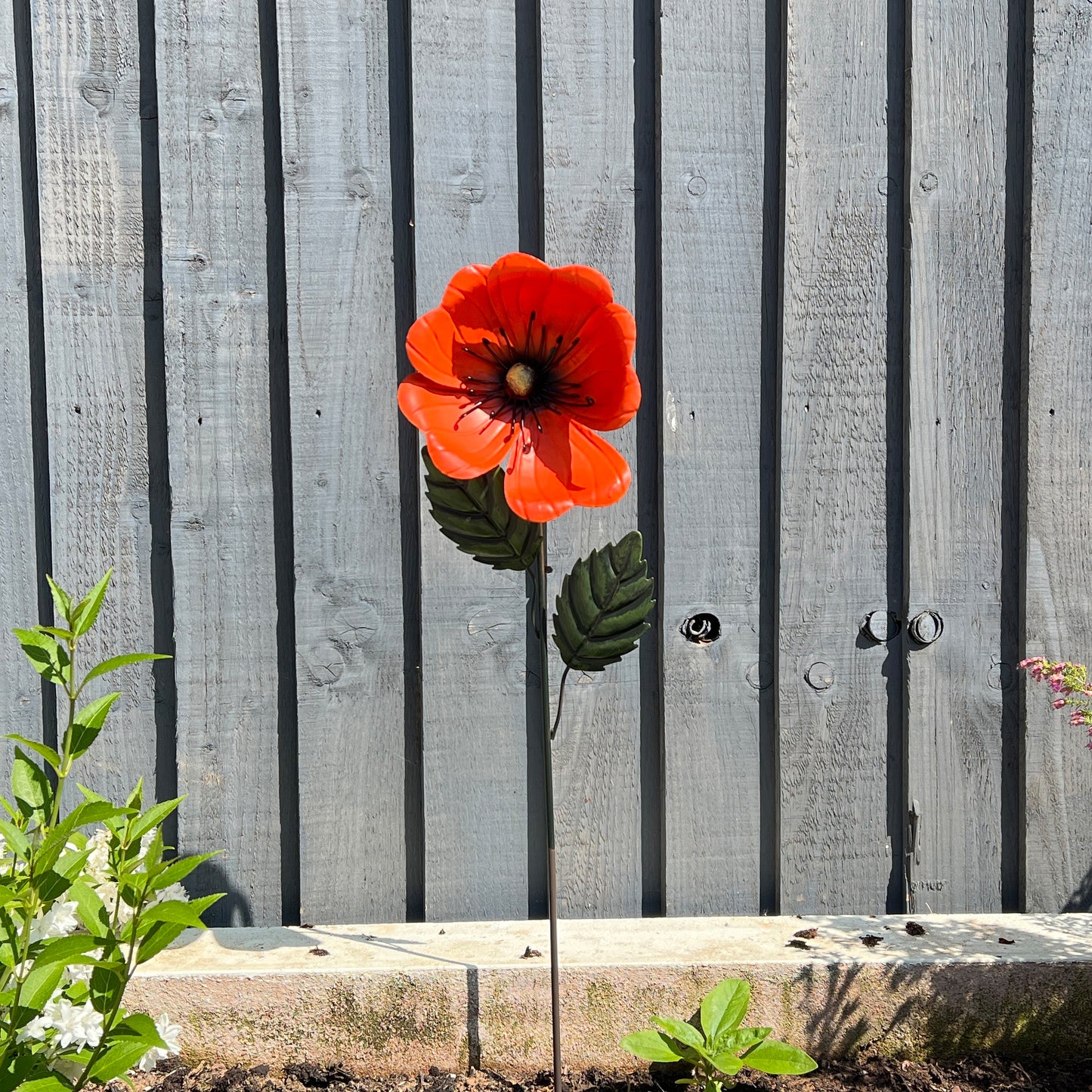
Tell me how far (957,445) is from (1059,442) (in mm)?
185

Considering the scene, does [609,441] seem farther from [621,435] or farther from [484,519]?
[484,519]

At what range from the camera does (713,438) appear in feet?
5.38

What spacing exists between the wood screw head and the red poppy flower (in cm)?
74

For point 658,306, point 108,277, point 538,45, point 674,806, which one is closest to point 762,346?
point 658,306

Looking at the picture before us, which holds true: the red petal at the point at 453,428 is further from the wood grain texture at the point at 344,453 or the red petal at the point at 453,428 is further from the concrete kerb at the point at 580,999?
the concrete kerb at the point at 580,999

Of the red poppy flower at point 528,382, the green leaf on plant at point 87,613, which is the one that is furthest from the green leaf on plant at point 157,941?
the red poppy flower at point 528,382

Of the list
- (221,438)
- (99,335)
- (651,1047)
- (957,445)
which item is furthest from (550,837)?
(99,335)

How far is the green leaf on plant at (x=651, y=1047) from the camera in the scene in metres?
1.28

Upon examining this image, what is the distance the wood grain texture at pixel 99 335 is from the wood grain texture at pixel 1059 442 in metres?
1.58

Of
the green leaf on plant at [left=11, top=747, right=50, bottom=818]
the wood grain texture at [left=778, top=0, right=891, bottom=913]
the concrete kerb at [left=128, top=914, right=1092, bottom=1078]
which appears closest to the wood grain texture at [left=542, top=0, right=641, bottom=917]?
the concrete kerb at [left=128, top=914, right=1092, bottom=1078]

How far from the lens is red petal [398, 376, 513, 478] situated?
1165 mm

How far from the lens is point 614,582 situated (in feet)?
4.04

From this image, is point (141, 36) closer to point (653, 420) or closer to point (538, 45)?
point (538, 45)

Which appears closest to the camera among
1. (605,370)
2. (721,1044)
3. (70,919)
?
(70,919)
